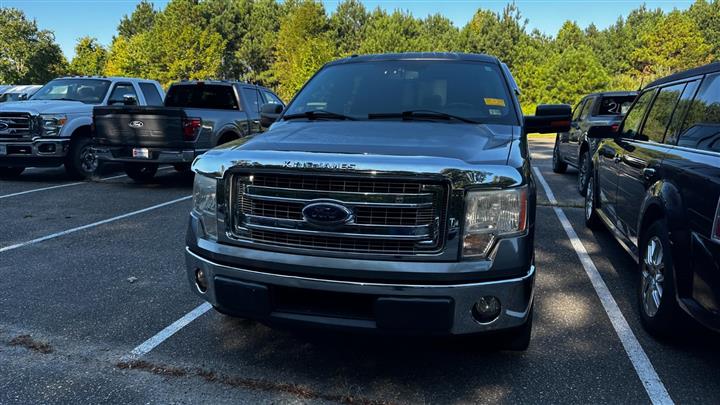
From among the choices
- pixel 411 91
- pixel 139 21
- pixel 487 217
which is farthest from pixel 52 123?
pixel 139 21

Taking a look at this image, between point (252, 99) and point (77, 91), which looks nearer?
point (252, 99)

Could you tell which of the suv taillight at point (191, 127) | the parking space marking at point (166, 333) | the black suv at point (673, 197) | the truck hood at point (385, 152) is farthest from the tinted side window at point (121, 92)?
the black suv at point (673, 197)

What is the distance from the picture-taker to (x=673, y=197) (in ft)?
10.5

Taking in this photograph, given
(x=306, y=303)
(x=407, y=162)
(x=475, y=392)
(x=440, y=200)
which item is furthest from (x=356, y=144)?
(x=475, y=392)

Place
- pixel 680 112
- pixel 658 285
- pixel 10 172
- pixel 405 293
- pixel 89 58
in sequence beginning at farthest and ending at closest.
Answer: pixel 89 58 < pixel 10 172 < pixel 680 112 < pixel 658 285 < pixel 405 293

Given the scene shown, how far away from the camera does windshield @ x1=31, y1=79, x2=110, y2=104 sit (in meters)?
11.0

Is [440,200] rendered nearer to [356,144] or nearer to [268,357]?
[356,144]

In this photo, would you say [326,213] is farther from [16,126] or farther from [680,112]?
[16,126]

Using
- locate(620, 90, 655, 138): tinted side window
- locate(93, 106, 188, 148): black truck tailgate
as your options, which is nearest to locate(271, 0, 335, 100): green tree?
locate(93, 106, 188, 148): black truck tailgate

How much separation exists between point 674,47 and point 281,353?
64665 mm

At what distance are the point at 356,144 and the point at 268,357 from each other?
143cm

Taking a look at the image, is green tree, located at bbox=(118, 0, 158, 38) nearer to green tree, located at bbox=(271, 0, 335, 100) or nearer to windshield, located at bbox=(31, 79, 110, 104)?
green tree, located at bbox=(271, 0, 335, 100)

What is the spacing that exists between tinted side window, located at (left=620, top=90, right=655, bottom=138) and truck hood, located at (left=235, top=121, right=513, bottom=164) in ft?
6.56

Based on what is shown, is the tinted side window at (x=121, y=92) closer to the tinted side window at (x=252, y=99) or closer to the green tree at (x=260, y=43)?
the tinted side window at (x=252, y=99)
